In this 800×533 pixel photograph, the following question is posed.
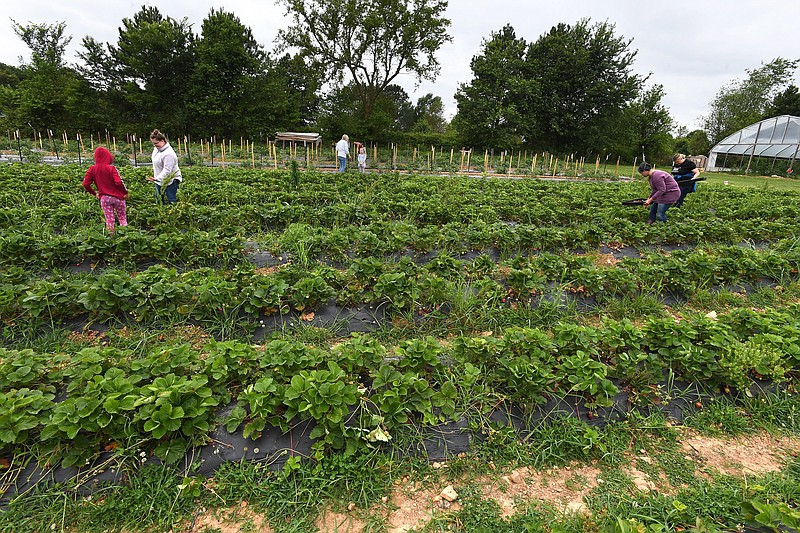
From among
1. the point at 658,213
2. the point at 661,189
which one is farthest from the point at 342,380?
the point at 658,213

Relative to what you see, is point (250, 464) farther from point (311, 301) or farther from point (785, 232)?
point (785, 232)

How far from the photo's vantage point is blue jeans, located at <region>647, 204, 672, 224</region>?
274 inches

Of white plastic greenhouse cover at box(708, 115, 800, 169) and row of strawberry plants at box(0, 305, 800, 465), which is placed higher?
white plastic greenhouse cover at box(708, 115, 800, 169)

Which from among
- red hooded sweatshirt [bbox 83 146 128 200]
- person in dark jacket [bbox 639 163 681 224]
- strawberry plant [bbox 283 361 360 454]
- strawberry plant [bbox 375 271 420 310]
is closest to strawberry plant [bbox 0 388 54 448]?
strawberry plant [bbox 283 361 360 454]

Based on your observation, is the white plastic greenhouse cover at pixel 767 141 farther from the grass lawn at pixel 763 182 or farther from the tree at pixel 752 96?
the tree at pixel 752 96

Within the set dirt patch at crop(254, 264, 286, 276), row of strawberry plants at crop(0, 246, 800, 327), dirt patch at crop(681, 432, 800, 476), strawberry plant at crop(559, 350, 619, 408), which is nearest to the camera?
dirt patch at crop(681, 432, 800, 476)

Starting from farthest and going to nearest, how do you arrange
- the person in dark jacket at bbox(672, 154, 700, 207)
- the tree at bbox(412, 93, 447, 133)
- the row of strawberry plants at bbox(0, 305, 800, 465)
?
the tree at bbox(412, 93, 447, 133)
the person in dark jacket at bbox(672, 154, 700, 207)
the row of strawberry plants at bbox(0, 305, 800, 465)

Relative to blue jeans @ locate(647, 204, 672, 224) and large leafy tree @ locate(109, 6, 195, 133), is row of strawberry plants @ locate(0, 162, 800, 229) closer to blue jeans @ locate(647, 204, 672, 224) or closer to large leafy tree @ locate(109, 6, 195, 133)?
blue jeans @ locate(647, 204, 672, 224)

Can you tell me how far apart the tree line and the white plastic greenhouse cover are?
6.35 meters

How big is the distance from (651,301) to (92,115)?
115 ft

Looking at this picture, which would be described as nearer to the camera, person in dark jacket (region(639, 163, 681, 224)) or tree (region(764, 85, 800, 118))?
person in dark jacket (region(639, 163, 681, 224))

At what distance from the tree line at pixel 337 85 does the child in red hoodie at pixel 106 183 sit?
85.1 feet

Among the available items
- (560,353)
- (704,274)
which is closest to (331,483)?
(560,353)

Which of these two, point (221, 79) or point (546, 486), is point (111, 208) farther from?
point (221, 79)
